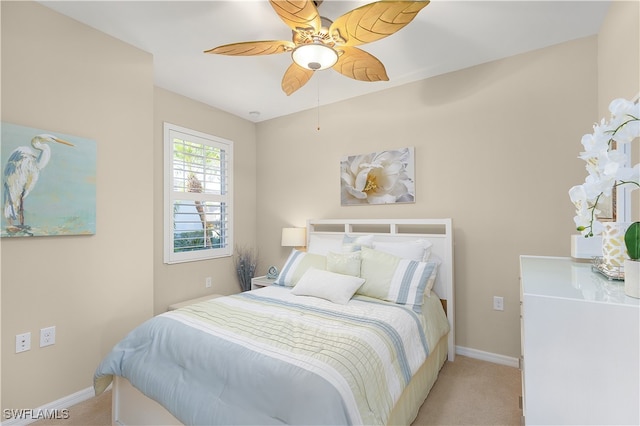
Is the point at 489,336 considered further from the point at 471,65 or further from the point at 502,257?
the point at 471,65

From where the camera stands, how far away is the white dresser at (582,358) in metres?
0.79

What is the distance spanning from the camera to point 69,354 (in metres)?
2.17

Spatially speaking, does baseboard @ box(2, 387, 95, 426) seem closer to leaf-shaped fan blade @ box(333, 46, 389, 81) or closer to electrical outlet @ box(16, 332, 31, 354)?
electrical outlet @ box(16, 332, 31, 354)

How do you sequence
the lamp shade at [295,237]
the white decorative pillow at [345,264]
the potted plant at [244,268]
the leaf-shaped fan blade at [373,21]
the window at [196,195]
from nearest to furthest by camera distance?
the leaf-shaped fan blade at [373,21], the white decorative pillow at [345,264], the window at [196,195], the lamp shade at [295,237], the potted plant at [244,268]

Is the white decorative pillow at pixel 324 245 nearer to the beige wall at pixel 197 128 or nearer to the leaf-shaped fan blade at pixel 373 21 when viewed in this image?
the beige wall at pixel 197 128

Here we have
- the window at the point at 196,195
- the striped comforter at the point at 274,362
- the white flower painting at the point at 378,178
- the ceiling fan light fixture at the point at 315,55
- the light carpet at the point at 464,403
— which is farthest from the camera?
the window at the point at 196,195

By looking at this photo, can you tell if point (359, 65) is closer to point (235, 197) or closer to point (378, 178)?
point (378, 178)

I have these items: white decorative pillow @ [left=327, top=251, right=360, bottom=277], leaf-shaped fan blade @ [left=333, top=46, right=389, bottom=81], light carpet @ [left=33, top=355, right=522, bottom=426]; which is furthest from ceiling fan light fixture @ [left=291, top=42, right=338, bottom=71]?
light carpet @ [left=33, top=355, right=522, bottom=426]

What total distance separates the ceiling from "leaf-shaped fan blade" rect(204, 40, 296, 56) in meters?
0.32

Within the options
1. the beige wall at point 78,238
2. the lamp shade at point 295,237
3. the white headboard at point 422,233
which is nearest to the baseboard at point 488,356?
the white headboard at point 422,233

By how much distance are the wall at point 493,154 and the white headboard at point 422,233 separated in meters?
0.14

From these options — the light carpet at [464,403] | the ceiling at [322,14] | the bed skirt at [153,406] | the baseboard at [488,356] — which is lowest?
the light carpet at [464,403]

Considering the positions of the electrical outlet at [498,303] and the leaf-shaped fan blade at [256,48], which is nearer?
the leaf-shaped fan blade at [256,48]

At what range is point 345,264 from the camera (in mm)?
2623
